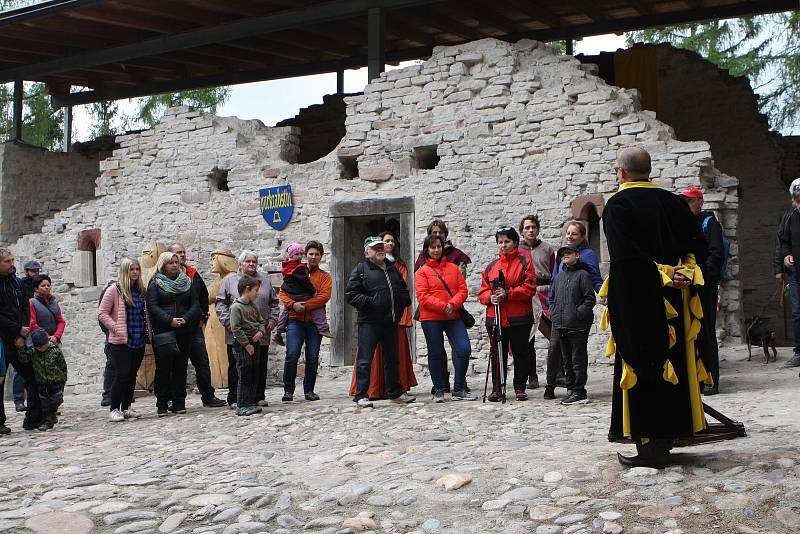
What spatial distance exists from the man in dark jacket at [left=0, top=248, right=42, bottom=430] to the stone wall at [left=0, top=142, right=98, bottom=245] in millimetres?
7533

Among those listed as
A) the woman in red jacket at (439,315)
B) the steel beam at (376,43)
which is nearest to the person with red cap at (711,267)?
the woman in red jacket at (439,315)

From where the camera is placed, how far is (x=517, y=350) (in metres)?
7.67

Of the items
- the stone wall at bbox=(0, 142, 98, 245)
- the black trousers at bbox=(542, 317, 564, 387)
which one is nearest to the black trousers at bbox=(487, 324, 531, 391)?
the black trousers at bbox=(542, 317, 564, 387)

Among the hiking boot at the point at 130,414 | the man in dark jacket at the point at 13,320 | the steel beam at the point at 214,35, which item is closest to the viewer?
the man in dark jacket at the point at 13,320

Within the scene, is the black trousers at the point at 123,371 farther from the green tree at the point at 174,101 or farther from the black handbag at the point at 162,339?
the green tree at the point at 174,101

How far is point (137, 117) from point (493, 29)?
48.1 ft

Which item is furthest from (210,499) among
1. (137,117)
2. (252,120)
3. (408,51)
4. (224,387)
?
(137,117)

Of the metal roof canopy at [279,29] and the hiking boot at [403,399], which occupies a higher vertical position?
the metal roof canopy at [279,29]

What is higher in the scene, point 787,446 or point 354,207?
point 354,207

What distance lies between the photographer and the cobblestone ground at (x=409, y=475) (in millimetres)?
4098

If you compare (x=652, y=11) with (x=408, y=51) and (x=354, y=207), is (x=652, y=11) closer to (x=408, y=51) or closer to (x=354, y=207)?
(x=408, y=51)

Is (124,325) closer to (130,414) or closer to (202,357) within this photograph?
(130,414)

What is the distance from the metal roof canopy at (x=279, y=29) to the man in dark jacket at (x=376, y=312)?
14.5ft

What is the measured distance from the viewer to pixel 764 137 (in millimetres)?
13141
